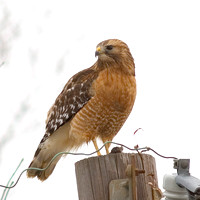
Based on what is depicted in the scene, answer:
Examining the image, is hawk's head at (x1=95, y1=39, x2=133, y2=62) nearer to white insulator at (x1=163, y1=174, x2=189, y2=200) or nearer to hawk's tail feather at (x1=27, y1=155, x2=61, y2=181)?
hawk's tail feather at (x1=27, y1=155, x2=61, y2=181)

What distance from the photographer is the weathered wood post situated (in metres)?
4.10

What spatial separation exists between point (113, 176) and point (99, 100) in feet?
7.05

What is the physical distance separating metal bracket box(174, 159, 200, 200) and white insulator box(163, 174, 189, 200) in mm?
42

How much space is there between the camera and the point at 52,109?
7141 millimetres

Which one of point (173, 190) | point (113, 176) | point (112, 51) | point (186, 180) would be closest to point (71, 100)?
point (112, 51)

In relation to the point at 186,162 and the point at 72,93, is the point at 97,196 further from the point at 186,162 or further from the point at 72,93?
the point at 72,93

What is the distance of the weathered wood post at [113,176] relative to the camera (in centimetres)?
410

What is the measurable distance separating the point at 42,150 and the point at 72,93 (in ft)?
2.87

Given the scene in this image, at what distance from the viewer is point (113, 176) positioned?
4.15 meters

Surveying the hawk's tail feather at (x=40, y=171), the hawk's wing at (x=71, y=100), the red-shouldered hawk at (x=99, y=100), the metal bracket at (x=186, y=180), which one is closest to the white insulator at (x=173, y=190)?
the metal bracket at (x=186, y=180)

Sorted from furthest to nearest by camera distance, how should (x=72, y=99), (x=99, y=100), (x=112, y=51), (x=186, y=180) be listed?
(x=72, y=99), (x=112, y=51), (x=99, y=100), (x=186, y=180)

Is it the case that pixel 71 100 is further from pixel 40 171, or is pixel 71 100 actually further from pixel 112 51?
pixel 40 171

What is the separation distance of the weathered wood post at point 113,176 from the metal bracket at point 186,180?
49 centimetres

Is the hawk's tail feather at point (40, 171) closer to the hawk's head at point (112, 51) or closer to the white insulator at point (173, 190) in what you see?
the hawk's head at point (112, 51)
